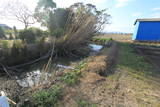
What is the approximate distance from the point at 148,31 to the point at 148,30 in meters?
0.12

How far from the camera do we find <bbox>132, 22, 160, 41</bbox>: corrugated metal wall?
13.3 meters

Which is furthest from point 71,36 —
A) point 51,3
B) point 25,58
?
point 51,3

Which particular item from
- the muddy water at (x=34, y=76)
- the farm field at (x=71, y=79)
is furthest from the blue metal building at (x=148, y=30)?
the muddy water at (x=34, y=76)

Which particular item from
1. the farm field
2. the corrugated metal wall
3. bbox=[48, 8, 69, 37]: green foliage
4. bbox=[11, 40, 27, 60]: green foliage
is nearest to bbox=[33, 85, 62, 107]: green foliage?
the farm field

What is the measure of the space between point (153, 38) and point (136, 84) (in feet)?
42.1

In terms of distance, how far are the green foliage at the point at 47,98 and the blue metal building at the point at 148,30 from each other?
1434 centimetres

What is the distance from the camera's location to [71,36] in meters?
6.69

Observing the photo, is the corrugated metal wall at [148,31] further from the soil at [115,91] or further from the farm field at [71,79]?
the soil at [115,91]

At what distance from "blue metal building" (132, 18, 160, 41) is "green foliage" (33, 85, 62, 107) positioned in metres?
14.3

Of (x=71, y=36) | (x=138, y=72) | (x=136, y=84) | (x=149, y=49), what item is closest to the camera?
(x=136, y=84)

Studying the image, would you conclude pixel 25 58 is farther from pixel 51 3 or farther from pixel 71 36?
pixel 51 3

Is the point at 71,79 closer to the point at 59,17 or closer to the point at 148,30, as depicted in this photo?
the point at 59,17

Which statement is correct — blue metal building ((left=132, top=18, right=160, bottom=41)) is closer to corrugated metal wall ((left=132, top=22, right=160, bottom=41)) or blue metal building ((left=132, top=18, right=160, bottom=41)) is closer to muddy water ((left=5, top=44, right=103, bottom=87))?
corrugated metal wall ((left=132, top=22, right=160, bottom=41))

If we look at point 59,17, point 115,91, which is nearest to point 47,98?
point 115,91
